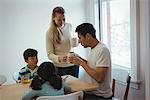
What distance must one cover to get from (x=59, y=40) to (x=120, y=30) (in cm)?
90

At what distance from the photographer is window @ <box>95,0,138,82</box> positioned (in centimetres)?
289

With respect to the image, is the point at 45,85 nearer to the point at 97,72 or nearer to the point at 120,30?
the point at 97,72

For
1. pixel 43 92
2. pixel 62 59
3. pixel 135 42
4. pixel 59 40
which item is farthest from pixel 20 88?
pixel 135 42

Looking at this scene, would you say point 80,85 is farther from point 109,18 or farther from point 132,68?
point 109,18

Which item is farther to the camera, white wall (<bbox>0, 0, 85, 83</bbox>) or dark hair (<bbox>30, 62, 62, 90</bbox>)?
white wall (<bbox>0, 0, 85, 83</bbox>)

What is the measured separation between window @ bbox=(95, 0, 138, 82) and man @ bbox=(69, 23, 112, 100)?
83 centimetres

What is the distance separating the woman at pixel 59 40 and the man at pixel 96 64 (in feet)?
1.96

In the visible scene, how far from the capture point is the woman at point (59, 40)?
2.74 m

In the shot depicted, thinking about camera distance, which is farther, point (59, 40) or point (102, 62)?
point (59, 40)

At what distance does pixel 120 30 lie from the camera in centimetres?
331

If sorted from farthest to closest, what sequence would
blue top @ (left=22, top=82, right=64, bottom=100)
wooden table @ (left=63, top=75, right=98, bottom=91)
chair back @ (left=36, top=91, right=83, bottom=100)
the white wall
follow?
the white wall
wooden table @ (left=63, top=75, right=98, bottom=91)
blue top @ (left=22, top=82, right=64, bottom=100)
chair back @ (left=36, top=91, right=83, bottom=100)

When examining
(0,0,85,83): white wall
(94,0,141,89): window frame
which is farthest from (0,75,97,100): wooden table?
(0,0,85,83): white wall

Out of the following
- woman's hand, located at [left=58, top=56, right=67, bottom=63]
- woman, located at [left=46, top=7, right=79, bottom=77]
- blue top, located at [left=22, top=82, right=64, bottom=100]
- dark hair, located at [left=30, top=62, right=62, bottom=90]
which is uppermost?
woman, located at [left=46, top=7, right=79, bottom=77]

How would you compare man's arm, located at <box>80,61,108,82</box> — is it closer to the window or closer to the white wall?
the window
